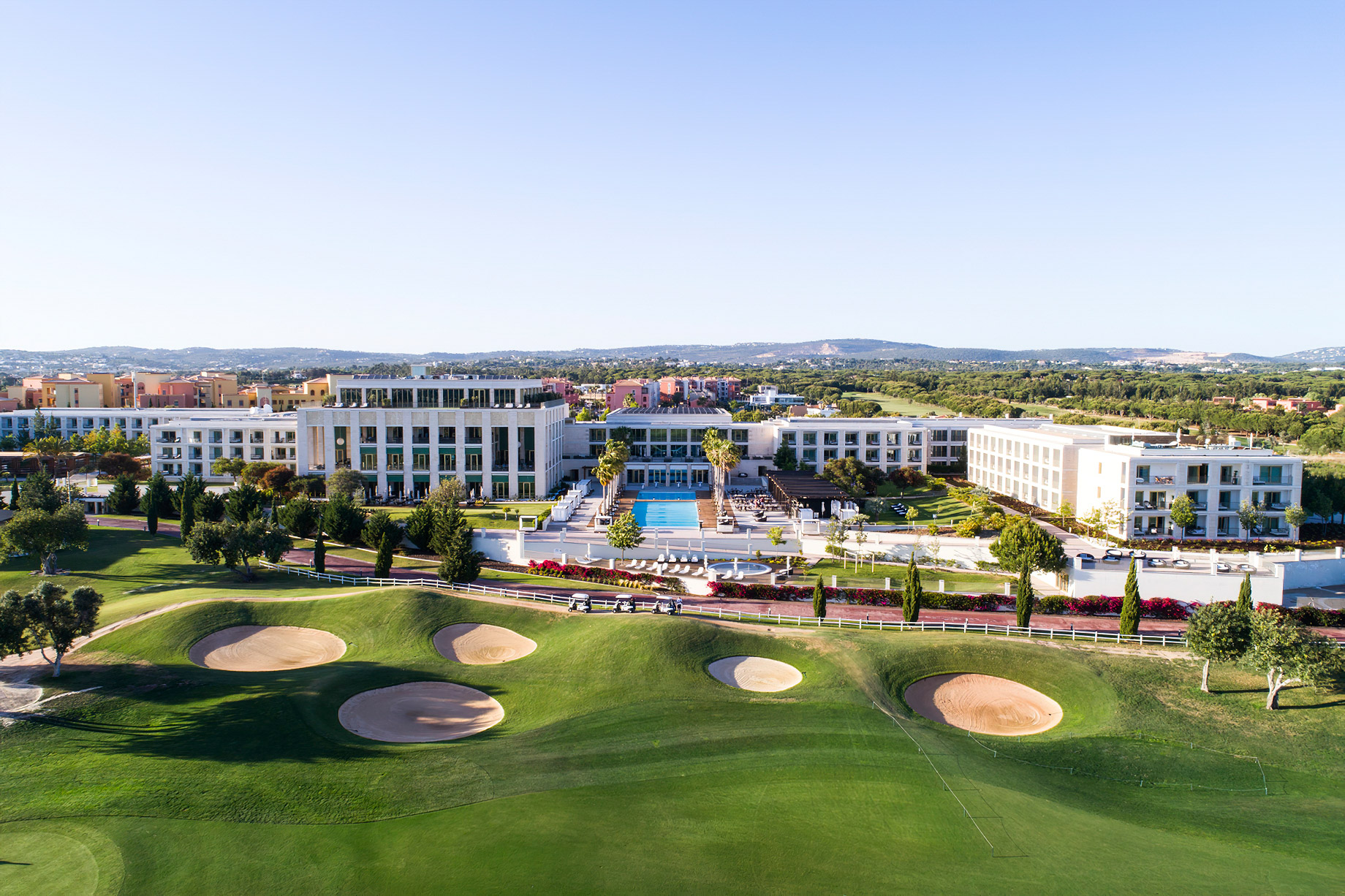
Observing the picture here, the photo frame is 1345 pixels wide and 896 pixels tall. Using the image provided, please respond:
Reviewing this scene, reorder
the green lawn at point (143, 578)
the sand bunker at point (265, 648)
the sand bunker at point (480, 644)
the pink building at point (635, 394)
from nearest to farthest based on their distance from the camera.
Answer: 1. the sand bunker at point (265, 648)
2. the sand bunker at point (480, 644)
3. the green lawn at point (143, 578)
4. the pink building at point (635, 394)

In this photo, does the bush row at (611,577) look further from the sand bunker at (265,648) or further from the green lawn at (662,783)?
the sand bunker at (265,648)

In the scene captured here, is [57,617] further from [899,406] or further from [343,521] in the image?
[899,406]

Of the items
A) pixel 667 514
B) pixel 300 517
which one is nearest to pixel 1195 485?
pixel 667 514

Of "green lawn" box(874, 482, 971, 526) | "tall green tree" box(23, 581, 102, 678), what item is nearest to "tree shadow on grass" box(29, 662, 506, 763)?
"tall green tree" box(23, 581, 102, 678)

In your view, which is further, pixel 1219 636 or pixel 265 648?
pixel 265 648

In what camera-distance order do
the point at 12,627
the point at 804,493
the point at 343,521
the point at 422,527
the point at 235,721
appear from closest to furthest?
1. the point at 235,721
2. the point at 12,627
3. the point at 422,527
4. the point at 343,521
5. the point at 804,493

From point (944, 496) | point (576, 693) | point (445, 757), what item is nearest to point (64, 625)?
point (445, 757)

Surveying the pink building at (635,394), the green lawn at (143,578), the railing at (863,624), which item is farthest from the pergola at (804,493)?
the pink building at (635,394)

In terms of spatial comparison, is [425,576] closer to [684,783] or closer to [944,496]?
[684,783]
